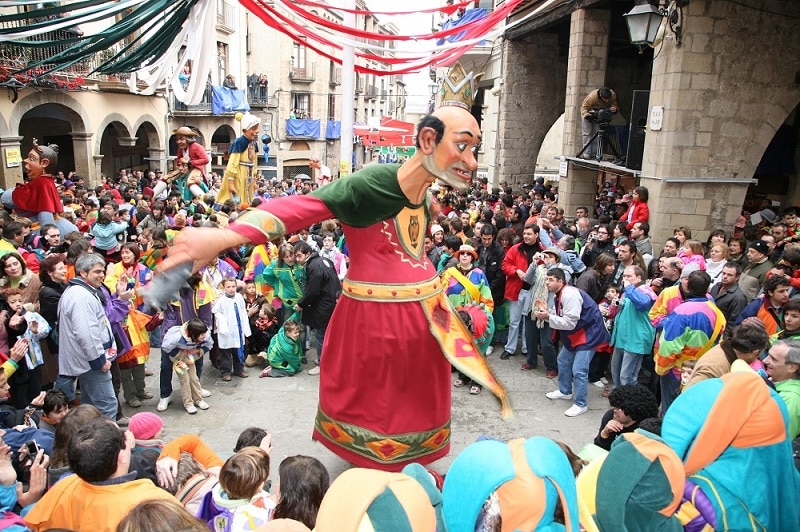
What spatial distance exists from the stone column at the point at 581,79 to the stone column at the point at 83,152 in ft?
42.1

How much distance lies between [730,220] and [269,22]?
22.0 feet

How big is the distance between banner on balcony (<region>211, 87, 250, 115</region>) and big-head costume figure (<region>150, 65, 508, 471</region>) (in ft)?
72.7

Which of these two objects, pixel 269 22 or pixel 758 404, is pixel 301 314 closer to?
pixel 269 22

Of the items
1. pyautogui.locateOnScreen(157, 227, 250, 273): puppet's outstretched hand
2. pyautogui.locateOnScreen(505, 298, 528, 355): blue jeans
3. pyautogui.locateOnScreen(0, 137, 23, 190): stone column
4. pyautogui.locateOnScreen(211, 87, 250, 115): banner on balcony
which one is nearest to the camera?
pyautogui.locateOnScreen(157, 227, 250, 273): puppet's outstretched hand

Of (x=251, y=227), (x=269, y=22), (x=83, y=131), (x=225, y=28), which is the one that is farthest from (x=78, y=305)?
(x=225, y=28)

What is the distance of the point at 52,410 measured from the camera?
12.8 feet

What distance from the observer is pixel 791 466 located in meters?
2.44

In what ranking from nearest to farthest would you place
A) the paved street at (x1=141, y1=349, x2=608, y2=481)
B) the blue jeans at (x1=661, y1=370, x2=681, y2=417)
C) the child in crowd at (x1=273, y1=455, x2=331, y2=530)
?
1. the child in crowd at (x1=273, y1=455, x2=331, y2=530)
2. the paved street at (x1=141, y1=349, x2=608, y2=481)
3. the blue jeans at (x1=661, y1=370, x2=681, y2=417)

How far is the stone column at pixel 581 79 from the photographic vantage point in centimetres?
1174

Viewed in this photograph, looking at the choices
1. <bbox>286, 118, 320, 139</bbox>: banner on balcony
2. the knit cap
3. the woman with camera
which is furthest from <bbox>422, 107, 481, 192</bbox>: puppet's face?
<bbox>286, 118, 320, 139</bbox>: banner on balcony

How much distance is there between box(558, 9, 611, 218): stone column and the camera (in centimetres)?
1174

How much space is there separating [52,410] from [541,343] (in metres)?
4.89

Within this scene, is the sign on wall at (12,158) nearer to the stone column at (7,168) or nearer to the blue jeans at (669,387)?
the stone column at (7,168)

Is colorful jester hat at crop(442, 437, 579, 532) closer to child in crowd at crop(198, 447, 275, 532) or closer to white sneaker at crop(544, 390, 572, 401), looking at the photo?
child in crowd at crop(198, 447, 275, 532)
